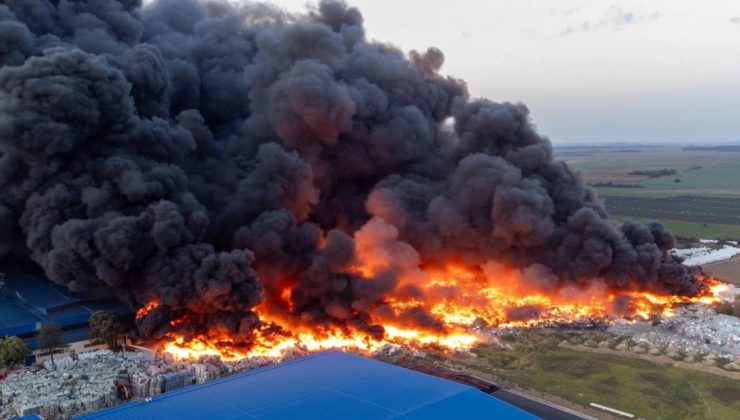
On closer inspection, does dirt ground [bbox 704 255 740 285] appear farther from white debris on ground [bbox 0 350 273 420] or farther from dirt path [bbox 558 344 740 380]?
white debris on ground [bbox 0 350 273 420]

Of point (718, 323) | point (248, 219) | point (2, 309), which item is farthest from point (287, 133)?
point (718, 323)

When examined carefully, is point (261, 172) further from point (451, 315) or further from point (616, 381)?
point (616, 381)

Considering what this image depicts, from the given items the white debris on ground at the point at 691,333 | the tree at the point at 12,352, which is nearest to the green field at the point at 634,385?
the white debris on ground at the point at 691,333

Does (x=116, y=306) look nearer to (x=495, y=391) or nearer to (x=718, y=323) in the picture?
(x=495, y=391)

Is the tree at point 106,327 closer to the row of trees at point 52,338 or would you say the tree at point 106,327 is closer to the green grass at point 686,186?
the row of trees at point 52,338

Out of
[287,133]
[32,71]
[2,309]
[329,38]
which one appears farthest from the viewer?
[329,38]

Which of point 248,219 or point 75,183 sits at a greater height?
point 75,183

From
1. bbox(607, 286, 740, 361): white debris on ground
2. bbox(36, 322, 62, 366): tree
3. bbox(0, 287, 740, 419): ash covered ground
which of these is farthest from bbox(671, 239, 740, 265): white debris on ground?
bbox(36, 322, 62, 366): tree

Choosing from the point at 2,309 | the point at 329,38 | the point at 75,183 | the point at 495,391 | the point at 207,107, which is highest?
the point at 329,38
